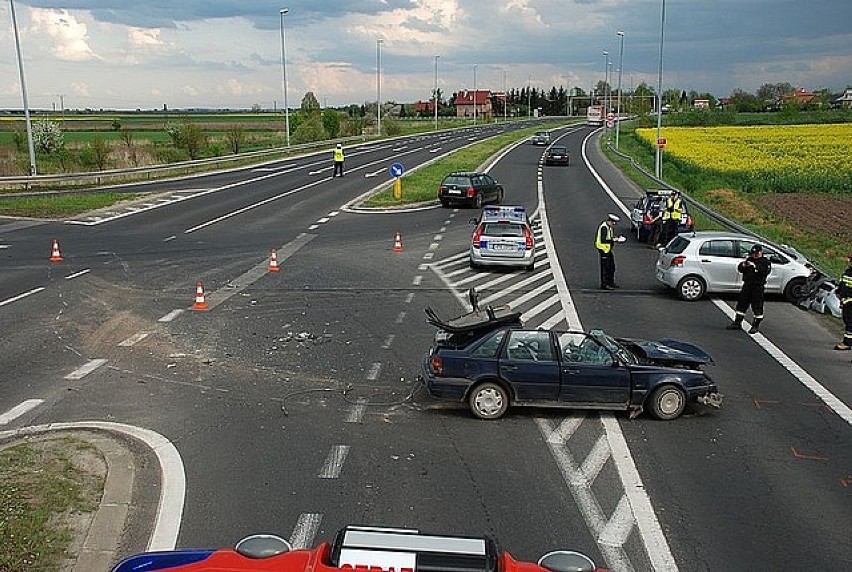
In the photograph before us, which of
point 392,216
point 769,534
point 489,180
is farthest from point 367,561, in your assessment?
point 489,180

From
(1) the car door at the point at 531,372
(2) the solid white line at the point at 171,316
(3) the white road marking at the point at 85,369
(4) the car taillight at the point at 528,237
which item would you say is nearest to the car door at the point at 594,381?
(1) the car door at the point at 531,372

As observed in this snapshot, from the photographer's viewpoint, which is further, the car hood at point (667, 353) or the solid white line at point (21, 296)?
the solid white line at point (21, 296)

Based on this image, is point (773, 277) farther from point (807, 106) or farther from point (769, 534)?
point (807, 106)

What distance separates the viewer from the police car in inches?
825

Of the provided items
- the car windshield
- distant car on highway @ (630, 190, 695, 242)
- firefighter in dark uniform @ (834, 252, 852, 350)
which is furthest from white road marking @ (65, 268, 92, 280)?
firefighter in dark uniform @ (834, 252, 852, 350)

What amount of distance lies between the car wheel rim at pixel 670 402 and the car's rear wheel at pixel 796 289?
904 centimetres

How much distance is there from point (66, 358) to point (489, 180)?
971 inches

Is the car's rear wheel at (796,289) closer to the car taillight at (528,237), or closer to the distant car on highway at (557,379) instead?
the car taillight at (528,237)

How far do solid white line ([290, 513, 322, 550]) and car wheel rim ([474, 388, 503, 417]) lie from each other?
128 inches

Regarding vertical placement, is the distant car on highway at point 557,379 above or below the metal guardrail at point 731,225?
above

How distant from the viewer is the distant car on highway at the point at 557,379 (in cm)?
1045

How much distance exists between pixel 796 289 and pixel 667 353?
851cm

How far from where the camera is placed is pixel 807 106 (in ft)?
443

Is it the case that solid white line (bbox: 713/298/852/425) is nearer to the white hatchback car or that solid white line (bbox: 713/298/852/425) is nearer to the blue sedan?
the blue sedan
